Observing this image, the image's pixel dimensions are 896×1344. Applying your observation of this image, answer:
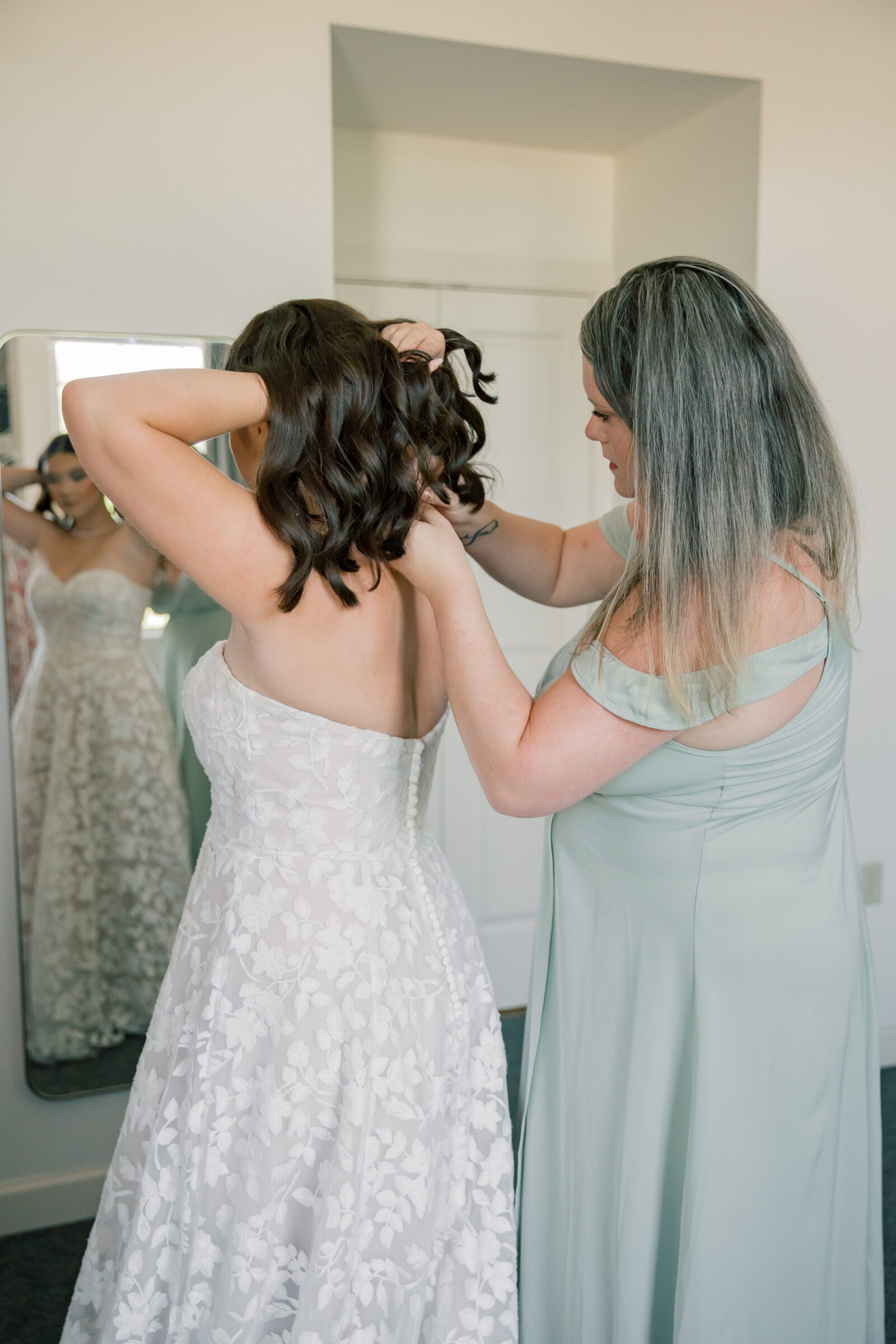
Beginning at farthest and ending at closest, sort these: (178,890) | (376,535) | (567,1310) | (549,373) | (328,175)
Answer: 1. (549,373)
2. (178,890)
3. (328,175)
4. (567,1310)
5. (376,535)

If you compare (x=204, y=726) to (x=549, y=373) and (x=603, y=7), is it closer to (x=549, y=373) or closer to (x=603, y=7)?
(x=603, y=7)

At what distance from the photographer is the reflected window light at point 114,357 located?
77.8 inches

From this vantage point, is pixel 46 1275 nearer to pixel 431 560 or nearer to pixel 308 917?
pixel 308 917

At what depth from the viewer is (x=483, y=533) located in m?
1.64

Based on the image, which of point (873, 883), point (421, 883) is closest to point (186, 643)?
point (421, 883)

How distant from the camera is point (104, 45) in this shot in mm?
1907

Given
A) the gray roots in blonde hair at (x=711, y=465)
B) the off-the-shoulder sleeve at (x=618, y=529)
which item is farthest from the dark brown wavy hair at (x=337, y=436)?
the off-the-shoulder sleeve at (x=618, y=529)

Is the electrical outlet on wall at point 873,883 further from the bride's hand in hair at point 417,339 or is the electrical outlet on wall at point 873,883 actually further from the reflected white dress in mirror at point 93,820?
the bride's hand in hair at point 417,339

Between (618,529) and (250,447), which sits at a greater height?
(250,447)

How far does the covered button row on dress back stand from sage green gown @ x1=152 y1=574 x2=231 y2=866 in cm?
93

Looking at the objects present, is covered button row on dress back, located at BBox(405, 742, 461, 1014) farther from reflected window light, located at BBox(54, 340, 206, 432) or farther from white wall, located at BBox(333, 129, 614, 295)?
white wall, located at BBox(333, 129, 614, 295)

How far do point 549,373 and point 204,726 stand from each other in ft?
7.29

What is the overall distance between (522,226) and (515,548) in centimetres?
174

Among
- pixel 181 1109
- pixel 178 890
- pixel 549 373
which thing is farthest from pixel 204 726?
pixel 549 373
